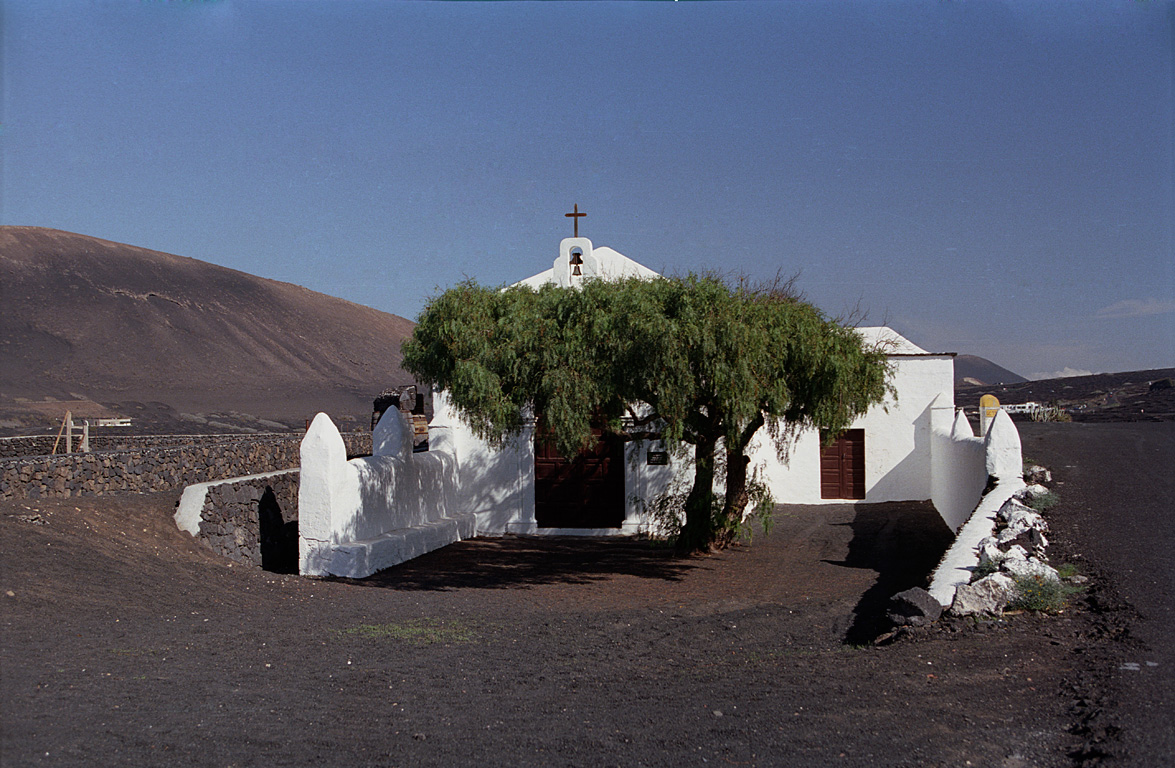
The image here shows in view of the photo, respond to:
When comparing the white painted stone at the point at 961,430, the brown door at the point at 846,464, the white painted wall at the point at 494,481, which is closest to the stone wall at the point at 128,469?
the white painted wall at the point at 494,481

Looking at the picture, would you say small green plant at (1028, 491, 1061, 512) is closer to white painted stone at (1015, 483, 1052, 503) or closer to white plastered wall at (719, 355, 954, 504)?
white painted stone at (1015, 483, 1052, 503)

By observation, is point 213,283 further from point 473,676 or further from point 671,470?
point 473,676

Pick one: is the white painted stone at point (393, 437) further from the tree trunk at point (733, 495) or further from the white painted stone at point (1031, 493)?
the white painted stone at point (1031, 493)

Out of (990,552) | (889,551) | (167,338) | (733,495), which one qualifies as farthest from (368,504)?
(167,338)

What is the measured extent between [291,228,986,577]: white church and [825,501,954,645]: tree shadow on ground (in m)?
0.48

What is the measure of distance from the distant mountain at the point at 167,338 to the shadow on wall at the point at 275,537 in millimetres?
35652

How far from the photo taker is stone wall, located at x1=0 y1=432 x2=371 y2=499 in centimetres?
1256

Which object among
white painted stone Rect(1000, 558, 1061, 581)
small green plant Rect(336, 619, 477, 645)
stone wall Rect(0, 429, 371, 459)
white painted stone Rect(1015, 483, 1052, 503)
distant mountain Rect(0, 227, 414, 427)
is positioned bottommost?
small green plant Rect(336, 619, 477, 645)

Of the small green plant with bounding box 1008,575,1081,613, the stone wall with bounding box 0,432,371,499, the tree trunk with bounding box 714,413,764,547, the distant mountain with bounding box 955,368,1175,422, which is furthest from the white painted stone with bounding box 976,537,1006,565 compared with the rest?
the distant mountain with bounding box 955,368,1175,422

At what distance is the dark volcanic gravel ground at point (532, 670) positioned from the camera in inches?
173

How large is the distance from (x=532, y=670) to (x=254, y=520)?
9255 mm

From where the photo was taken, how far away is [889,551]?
12.5 metres

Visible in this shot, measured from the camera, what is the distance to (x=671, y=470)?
611 inches

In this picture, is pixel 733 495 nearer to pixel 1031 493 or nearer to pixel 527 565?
pixel 527 565
